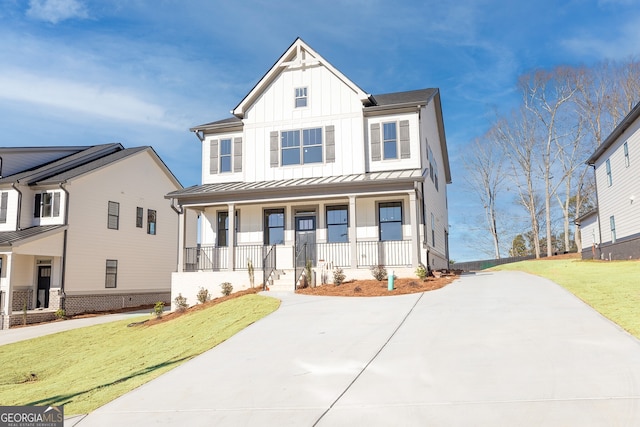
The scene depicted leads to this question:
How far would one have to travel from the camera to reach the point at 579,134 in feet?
Answer: 131

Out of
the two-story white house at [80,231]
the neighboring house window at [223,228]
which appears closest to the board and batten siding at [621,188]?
the neighboring house window at [223,228]

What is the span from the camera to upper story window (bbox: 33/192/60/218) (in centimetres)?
2631

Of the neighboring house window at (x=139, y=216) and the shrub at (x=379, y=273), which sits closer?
the shrub at (x=379, y=273)

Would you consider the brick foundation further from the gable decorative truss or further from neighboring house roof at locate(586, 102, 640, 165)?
neighboring house roof at locate(586, 102, 640, 165)

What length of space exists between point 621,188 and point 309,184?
1569 centimetres

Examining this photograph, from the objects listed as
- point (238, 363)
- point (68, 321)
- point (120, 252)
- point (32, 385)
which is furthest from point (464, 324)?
point (120, 252)

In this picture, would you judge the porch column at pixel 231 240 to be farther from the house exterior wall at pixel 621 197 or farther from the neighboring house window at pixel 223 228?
the house exterior wall at pixel 621 197

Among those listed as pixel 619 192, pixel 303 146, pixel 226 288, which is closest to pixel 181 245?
pixel 226 288

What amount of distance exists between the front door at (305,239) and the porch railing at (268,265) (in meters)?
0.96

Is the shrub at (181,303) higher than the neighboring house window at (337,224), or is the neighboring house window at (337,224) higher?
the neighboring house window at (337,224)

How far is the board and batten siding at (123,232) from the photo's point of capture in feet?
87.7

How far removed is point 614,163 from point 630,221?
3.56 m

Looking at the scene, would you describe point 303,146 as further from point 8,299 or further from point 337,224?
point 8,299

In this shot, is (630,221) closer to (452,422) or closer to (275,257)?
(275,257)
